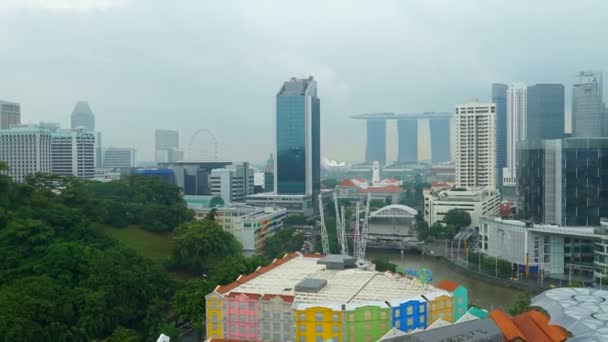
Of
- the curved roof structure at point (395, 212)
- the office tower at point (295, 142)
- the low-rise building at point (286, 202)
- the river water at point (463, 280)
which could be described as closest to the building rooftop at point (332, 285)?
the river water at point (463, 280)

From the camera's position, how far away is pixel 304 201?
24828 mm

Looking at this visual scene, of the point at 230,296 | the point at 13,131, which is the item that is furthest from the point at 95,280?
the point at 13,131

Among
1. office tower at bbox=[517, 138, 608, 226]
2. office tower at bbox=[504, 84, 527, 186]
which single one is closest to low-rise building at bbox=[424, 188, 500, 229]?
office tower at bbox=[517, 138, 608, 226]

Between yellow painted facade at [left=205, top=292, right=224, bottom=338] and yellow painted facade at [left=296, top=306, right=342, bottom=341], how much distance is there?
109 cm

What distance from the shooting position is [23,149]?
28219 mm

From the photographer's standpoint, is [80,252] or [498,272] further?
[498,272]

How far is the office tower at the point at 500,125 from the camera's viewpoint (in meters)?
39.2

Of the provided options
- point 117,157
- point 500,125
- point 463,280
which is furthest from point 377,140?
point 463,280

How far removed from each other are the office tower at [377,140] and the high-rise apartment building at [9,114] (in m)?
41.3

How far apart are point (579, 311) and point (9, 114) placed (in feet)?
114

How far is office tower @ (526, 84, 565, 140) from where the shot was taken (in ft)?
121

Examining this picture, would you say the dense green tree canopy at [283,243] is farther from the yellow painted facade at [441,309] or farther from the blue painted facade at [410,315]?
the blue painted facade at [410,315]

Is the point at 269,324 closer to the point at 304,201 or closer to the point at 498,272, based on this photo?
the point at 498,272

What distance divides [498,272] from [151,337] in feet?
25.6
